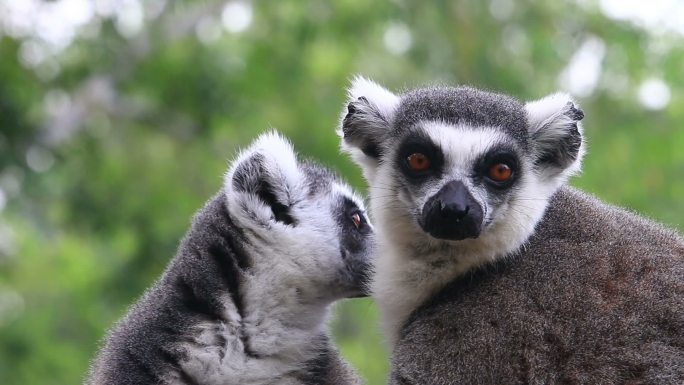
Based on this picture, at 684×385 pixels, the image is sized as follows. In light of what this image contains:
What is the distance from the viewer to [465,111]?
3.96 meters

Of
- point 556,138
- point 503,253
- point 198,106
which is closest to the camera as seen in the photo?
point 503,253

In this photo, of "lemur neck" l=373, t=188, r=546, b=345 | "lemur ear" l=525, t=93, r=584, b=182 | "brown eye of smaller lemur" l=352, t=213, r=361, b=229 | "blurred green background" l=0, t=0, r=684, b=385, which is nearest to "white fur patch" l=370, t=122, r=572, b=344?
"lemur neck" l=373, t=188, r=546, b=345

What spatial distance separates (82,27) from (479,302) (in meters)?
8.27

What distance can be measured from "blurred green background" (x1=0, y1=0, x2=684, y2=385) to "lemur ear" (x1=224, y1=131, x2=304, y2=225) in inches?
194

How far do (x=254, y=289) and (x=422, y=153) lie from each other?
931 millimetres

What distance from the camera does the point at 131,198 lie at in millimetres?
11922

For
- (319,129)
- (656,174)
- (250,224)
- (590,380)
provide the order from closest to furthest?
(590,380) → (250,224) → (656,174) → (319,129)

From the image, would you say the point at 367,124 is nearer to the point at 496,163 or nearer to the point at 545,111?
the point at 496,163

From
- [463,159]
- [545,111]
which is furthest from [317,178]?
[545,111]

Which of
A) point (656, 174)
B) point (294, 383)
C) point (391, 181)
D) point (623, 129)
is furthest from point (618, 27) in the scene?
point (294, 383)

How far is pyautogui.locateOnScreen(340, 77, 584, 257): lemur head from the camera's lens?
3736 mm

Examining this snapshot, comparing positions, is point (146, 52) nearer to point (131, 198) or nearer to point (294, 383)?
point (131, 198)

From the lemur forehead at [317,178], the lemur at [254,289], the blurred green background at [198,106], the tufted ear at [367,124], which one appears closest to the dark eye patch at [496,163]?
the tufted ear at [367,124]

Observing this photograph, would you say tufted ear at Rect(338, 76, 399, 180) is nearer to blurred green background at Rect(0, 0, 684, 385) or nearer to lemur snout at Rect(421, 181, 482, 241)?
lemur snout at Rect(421, 181, 482, 241)
